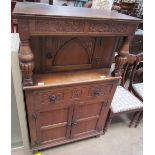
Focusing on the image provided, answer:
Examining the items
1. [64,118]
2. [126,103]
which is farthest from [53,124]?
[126,103]

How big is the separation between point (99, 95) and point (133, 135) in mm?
871

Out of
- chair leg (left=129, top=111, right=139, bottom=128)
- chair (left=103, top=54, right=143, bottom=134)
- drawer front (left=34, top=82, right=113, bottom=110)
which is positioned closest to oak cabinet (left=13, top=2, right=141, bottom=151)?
drawer front (left=34, top=82, right=113, bottom=110)

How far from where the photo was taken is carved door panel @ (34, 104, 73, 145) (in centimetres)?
127

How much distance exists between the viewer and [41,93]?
1123mm

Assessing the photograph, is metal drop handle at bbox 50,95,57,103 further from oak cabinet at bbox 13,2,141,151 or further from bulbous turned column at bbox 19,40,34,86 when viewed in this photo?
bulbous turned column at bbox 19,40,34,86

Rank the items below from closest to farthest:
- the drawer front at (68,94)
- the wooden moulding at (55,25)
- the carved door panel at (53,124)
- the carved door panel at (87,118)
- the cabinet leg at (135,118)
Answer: the wooden moulding at (55,25) < the drawer front at (68,94) < the carved door panel at (53,124) < the carved door panel at (87,118) < the cabinet leg at (135,118)

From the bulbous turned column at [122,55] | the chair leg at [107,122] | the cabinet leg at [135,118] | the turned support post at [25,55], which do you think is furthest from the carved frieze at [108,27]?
the cabinet leg at [135,118]

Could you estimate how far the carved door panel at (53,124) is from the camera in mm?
1274

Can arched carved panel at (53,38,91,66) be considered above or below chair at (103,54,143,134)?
above

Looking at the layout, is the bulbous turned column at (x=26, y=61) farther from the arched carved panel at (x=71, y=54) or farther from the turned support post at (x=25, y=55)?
the arched carved panel at (x=71, y=54)

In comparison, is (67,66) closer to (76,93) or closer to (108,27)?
(76,93)

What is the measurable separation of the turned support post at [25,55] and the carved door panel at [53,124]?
345 millimetres

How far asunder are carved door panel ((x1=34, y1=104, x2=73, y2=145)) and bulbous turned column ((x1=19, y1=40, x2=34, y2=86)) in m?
0.33

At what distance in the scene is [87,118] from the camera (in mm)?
1470
